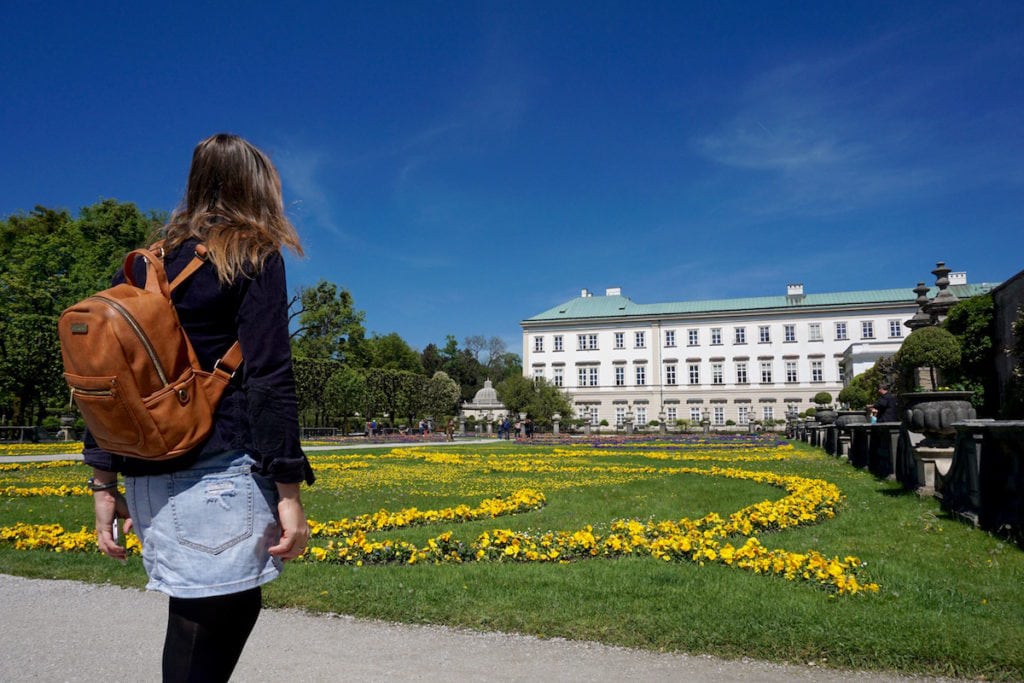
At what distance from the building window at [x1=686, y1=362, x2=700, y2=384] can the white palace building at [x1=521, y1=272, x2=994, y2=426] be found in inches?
3.7

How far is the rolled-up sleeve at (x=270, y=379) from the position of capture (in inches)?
72.3

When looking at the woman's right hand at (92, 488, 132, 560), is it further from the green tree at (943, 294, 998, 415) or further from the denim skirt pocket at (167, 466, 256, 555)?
the green tree at (943, 294, 998, 415)

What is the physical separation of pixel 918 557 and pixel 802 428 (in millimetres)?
29531

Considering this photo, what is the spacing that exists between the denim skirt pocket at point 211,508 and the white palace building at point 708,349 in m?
65.5

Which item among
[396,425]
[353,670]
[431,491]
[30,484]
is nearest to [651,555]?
[353,670]

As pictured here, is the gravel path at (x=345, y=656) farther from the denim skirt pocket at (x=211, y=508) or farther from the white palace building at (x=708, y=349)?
the white palace building at (x=708, y=349)

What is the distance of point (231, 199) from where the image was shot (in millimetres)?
2137

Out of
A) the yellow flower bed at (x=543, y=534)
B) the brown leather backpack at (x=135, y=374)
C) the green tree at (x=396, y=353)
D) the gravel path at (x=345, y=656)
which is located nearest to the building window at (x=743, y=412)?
the green tree at (x=396, y=353)

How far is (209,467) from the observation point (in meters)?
1.86

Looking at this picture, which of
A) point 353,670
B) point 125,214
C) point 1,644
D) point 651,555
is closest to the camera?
point 353,670

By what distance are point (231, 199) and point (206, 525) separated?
3.01 feet

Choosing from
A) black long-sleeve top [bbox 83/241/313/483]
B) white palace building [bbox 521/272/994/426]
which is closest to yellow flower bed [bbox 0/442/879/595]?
black long-sleeve top [bbox 83/241/313/483]

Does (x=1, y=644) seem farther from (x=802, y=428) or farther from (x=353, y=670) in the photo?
(x=802, y=428)

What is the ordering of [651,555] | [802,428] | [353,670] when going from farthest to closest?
[802,428] < [651,555] < [353,670]
